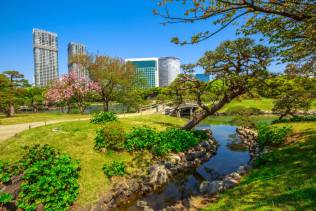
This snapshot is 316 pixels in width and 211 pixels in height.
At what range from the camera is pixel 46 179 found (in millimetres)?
8469

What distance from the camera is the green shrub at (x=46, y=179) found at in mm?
8125

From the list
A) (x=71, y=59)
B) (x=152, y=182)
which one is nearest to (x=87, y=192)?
(x=152, y=182)

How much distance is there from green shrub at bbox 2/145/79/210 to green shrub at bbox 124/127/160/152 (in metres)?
3.72

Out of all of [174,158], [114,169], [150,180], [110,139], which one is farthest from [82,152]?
[174,158]

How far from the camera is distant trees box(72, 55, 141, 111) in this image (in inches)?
1278

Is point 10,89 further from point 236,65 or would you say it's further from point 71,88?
point 236,65

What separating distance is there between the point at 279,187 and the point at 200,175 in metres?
5.94

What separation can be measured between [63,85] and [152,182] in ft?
101

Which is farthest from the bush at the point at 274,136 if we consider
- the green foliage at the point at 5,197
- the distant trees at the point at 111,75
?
the distant trees at the point at 111,75

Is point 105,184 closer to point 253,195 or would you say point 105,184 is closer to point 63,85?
point 253,195

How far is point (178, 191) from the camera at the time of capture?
1048 cm

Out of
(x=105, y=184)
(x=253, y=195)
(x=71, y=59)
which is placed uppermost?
(x=71, y=59)

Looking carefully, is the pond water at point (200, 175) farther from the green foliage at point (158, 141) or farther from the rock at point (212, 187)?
the green foliage at point (158, 141)

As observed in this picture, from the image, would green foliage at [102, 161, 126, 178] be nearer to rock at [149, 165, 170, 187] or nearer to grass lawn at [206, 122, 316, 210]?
rock at [149, 165, 170, 187]
